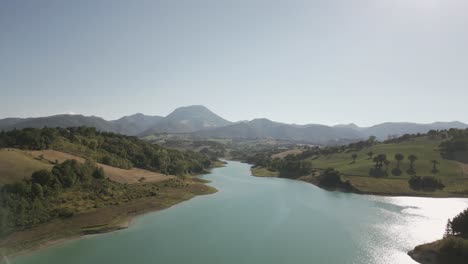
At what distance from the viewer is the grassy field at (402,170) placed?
123463 millimetres

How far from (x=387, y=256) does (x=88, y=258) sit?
50817 mm

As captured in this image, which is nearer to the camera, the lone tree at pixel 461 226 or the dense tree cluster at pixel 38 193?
the lone tree at pixel 461 226

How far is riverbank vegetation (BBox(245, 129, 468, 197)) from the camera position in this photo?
126m

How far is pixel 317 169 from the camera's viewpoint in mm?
176625

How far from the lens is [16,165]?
86.2 m

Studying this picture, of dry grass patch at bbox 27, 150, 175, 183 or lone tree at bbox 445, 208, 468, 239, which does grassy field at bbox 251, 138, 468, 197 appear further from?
dry grass patch at bbox 27, 150, 175, 183

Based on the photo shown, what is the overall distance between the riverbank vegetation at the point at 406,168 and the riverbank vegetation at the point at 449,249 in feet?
218

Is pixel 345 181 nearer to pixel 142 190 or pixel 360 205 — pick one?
pixel 360 205

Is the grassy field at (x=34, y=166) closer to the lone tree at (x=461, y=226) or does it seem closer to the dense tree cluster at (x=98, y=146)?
the dense tree cluster at (x=98, y=146)

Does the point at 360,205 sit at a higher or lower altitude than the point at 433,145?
lower

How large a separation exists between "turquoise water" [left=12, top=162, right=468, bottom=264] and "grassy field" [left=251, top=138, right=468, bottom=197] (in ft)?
44.5

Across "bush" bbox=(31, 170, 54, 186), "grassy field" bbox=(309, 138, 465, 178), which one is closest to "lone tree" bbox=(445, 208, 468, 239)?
Result: "grassy field" bbox=(309, 138, 465, 178)

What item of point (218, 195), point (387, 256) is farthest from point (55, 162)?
point (387, 256)

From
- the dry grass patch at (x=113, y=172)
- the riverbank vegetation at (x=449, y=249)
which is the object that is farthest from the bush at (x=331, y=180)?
the riverbank vegetation at (x=449, y=249)
